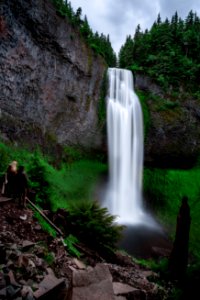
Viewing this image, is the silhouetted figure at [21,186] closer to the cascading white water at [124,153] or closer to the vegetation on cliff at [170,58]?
the cascading white water at [124,153]

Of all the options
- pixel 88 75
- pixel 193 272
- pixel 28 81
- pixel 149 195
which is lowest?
pixel 149 195

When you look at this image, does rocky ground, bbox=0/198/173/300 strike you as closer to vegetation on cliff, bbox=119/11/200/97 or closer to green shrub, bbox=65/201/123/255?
green shrub, bbox=65/201/123/255

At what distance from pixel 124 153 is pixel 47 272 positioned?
55.4 feet

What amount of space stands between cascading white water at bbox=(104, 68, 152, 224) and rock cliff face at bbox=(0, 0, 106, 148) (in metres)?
1.52

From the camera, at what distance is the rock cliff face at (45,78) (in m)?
13.9

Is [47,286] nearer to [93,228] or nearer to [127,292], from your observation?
[127,292]

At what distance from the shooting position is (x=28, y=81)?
1533 cm

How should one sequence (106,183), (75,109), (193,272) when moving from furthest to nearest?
(106,183), (75,109), (193,272)

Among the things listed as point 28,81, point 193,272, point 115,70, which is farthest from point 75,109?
point 193,272

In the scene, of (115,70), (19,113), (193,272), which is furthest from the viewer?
(115,70)

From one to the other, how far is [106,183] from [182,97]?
11.5 metres

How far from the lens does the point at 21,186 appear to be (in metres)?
6.88

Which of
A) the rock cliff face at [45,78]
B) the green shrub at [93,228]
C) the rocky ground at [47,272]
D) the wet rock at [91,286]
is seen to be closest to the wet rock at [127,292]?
the rocky ground at [47,272]

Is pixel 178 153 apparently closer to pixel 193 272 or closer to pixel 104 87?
pixel 104 87
